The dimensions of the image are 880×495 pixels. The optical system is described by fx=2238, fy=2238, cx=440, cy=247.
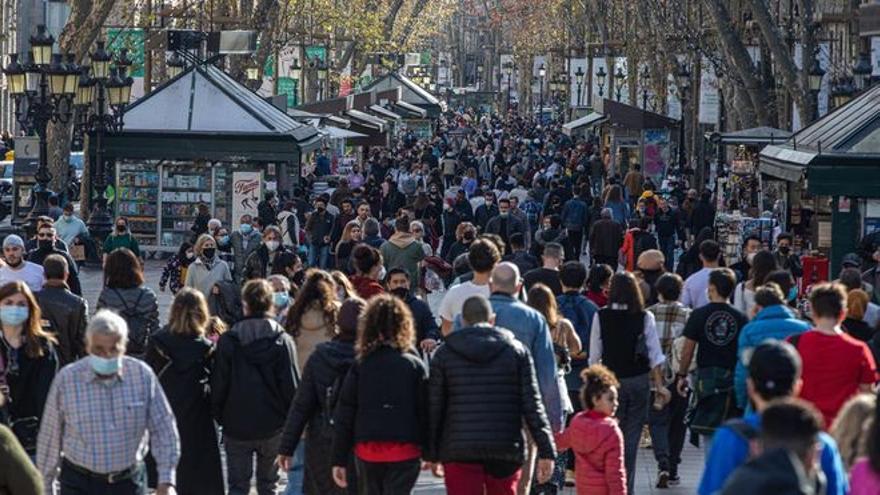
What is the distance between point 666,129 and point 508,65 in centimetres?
8434

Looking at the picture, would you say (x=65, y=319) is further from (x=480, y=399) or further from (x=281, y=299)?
(x=480, y=399)

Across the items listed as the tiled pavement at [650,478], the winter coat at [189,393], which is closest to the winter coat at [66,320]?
the tiled pavement at [650,478]

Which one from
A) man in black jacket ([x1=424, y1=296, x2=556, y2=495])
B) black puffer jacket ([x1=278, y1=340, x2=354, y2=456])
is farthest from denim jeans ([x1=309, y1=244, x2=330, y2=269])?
man in black jacket ([x1=424, y1=296, x2=556, y2=495])

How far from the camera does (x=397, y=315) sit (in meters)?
10.1

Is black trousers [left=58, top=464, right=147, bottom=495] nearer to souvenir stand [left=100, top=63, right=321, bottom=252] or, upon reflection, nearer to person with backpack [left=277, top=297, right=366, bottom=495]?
person with backpack [left=277, top=297, right=366, bottom=495]

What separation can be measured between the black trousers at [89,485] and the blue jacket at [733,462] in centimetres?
285

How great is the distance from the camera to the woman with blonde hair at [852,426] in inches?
300

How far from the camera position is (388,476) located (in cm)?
1017

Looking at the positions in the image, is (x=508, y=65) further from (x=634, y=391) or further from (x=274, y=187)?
(x=634, y=391)

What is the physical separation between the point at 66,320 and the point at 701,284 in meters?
4.72

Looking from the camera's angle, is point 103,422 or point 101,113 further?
point 101,113

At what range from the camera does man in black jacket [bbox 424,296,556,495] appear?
402 inches

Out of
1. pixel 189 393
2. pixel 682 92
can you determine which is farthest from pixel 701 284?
pixel 682 92

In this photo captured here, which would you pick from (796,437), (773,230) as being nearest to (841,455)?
(796,437)
